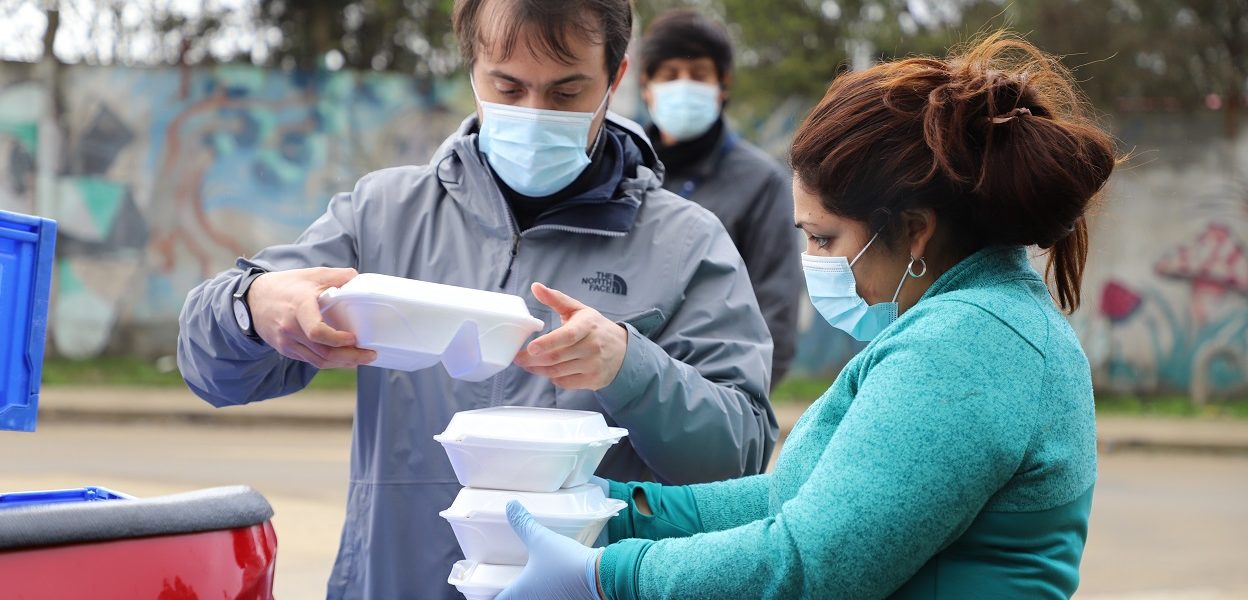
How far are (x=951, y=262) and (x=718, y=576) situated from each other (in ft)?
2.00

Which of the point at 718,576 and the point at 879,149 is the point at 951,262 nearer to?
the point at 879,149

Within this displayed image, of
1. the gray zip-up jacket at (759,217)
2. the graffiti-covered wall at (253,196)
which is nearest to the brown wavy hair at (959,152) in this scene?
the gray zip-up jacket at (759,217)

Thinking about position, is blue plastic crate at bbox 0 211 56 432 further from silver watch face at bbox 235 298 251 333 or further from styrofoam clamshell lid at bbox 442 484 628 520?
styrofoam clamshell lid at bbox 442 484 628 520

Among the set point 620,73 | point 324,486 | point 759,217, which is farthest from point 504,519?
point 324,486

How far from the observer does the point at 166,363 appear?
13273mm

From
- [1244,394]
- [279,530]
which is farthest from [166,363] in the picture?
[1244,394]

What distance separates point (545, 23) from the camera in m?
2.38

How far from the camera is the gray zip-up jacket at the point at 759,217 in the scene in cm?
471

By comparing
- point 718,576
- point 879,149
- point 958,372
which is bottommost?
point 718,576

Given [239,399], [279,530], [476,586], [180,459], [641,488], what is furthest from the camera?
[180,459]

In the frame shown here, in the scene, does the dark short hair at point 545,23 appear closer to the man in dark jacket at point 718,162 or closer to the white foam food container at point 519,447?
the white foam food container at point 519,447

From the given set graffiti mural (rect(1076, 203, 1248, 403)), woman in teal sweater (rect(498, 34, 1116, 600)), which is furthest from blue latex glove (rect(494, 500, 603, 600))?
graffiti mural (rect(1076, 203, 1248, 403))

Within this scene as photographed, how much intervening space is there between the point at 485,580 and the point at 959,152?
97cm

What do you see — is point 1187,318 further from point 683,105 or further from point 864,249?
point 864,249
